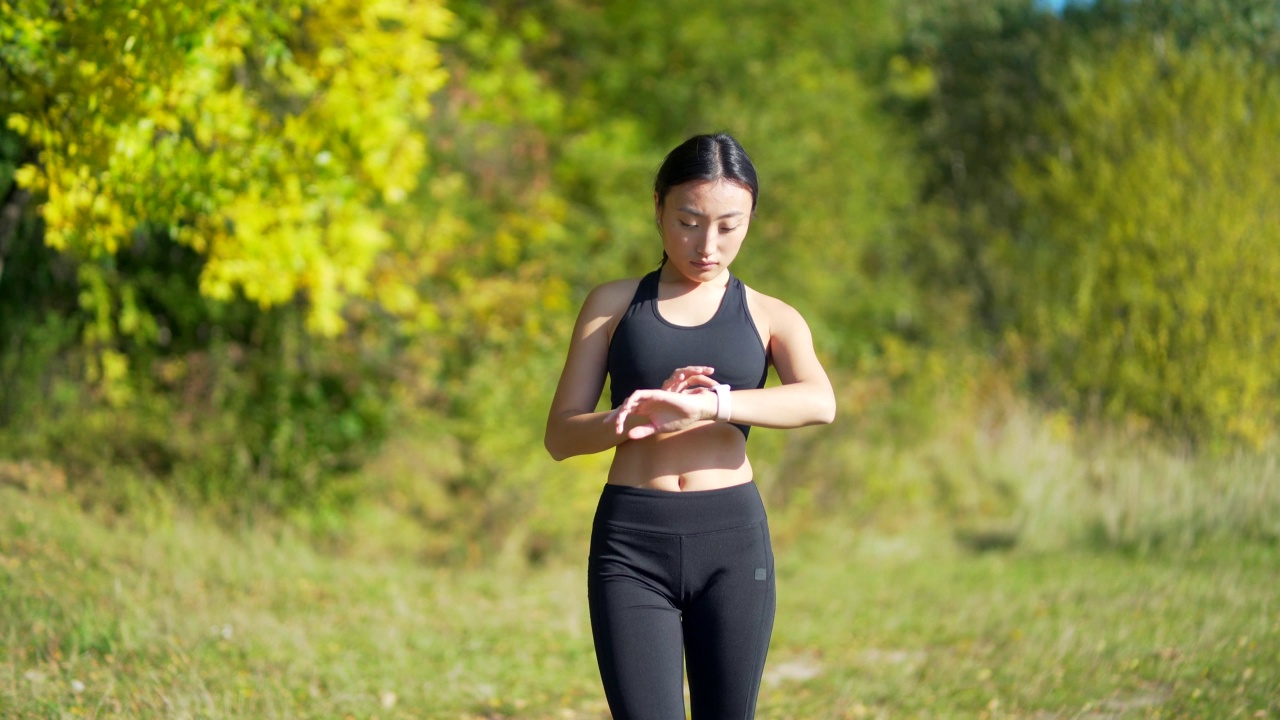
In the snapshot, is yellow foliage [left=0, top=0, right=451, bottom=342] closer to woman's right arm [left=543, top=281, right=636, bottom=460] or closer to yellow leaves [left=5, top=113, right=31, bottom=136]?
yellow leaves [left=5, top=113, right=31, bottom=136]

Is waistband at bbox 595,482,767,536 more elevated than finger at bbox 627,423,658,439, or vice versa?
finger at bbox 627,423,658,439

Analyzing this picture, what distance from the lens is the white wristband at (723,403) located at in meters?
2.41

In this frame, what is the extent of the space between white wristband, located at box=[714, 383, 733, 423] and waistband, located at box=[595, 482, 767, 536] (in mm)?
234

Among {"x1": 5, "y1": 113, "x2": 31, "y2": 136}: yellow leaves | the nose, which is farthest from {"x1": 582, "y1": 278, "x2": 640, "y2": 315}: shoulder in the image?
{"x1": 5, "y1": 113, "x2": 31, "y2": 136}: yellow leaves

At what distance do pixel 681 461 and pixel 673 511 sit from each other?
0.39 feet

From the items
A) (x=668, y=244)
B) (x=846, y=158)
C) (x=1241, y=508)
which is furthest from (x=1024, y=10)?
(x=668, y=244)

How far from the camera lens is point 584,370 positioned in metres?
2.64

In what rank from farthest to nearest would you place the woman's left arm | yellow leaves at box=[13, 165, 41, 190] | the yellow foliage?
yellow leaves at box=[13, 165, 41, 190] < the yellow foliage < the woman's left arm

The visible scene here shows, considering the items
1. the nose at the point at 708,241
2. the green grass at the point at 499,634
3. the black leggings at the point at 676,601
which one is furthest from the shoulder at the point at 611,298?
the green grass at the point at 499,634

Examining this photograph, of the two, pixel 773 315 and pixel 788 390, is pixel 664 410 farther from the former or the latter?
pixel 773 315

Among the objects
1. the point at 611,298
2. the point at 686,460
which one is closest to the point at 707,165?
the point at 611,298

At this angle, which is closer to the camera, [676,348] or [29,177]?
[676,348]

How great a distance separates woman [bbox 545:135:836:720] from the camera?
8.26 ft

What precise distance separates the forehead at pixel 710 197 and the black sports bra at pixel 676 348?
23cm
